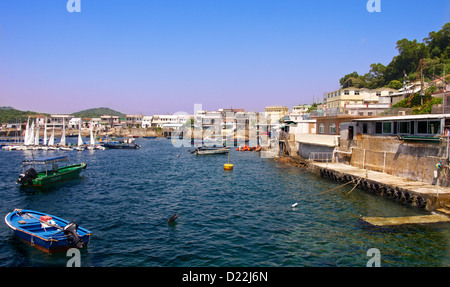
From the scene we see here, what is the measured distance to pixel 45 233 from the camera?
17.5 metres

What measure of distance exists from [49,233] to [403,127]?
1301 inches

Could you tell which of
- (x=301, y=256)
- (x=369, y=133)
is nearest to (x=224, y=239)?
(x=301, y=256)

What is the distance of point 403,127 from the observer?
30.6m

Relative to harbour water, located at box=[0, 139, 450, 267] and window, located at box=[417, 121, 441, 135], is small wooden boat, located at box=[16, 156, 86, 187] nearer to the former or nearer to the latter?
harbour water, located at box=[0, 139, 450, 267]

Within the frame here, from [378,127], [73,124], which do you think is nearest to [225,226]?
[378,127]

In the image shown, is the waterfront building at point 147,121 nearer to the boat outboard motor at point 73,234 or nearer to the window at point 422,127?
the window at point 422,127

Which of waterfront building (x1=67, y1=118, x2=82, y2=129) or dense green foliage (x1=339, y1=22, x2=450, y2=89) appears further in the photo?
waterfront building (x1=67, y1=118, x2=82, y2=129)

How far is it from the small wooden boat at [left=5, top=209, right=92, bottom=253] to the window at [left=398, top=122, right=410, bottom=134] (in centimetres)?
3069

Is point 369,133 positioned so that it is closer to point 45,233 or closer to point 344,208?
point 344,208

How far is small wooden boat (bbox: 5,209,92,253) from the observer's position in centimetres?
1664

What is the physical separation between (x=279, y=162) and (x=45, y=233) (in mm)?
42351

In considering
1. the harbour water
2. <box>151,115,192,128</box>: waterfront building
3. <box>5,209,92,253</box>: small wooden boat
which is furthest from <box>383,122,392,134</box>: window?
<box>151,115,192,128</box>: waterfront building

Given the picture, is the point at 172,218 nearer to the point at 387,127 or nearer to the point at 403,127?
the point at 403,127

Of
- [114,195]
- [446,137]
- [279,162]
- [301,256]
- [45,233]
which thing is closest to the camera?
[301,256]
